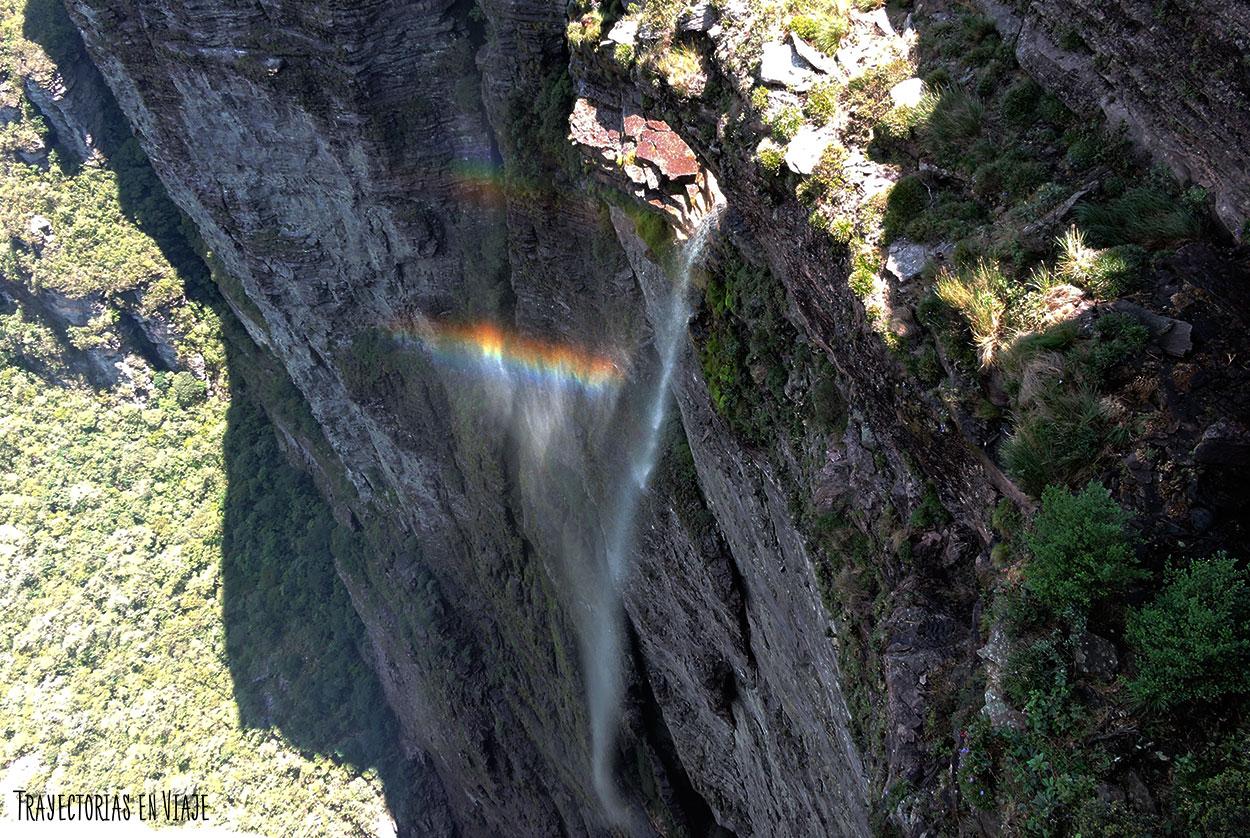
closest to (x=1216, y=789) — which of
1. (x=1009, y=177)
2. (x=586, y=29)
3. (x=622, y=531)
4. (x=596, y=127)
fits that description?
(x=1009, y=177)

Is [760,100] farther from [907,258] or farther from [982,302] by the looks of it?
[982,302]

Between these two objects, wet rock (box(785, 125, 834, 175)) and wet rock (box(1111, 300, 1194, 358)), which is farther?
wet rock (box(785, 125, 834, 175))

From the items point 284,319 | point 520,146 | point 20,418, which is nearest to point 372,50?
point 520,146

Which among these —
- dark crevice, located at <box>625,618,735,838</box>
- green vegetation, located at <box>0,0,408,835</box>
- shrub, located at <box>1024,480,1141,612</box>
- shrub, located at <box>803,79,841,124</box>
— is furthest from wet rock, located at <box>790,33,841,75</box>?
green vegetation, located at <box>0,0,408,835</box>

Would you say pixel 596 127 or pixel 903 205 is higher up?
pixel 596 127

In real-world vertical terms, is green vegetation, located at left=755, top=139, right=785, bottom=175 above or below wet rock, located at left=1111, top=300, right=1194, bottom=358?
above

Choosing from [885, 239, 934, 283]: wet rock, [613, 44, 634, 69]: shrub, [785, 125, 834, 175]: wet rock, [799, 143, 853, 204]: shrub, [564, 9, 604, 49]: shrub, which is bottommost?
[885, 239, 934, 283]: wet rock

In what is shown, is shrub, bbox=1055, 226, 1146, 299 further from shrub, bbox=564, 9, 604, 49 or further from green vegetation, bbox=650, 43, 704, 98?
shrub, bbox=564, 9, 604, 49
